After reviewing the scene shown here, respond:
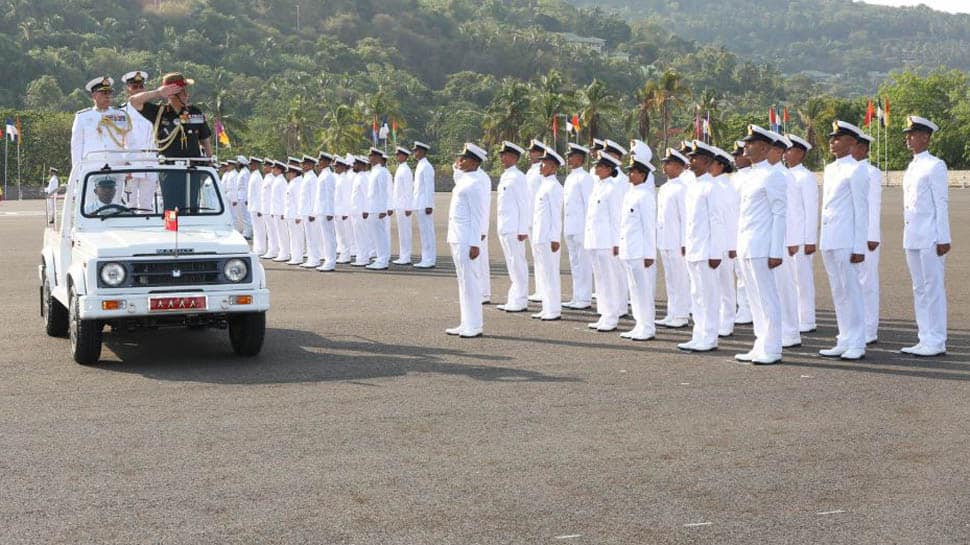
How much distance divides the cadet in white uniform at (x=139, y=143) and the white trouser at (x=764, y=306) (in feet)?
18.0

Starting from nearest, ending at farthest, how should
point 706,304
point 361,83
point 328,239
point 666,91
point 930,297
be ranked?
point 930,297 → point 706,304 → point 328,239 → point 666,91 → point 361,83

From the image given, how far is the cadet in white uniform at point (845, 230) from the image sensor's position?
11.4 meters

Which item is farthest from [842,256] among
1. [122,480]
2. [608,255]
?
[122,480]

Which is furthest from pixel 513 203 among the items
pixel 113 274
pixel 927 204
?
pixel 113 274

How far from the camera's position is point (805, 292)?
1332 cm

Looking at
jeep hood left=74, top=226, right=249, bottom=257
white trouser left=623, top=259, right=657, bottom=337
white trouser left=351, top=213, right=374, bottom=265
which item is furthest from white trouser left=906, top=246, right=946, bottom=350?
white trouser left=351, top=213, right=374, bottom=265

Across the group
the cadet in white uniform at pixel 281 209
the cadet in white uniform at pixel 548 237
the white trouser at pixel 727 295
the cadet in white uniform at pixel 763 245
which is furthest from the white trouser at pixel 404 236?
the cadet in white uniform at pixel 763 245

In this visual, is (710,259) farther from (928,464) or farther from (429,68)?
(429,68)

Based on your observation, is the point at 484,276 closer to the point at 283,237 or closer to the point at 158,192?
the point at 158,192

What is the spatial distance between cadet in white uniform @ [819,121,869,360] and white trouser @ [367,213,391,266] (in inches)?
459

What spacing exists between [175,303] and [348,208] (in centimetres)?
1295

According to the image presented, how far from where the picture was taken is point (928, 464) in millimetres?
7160

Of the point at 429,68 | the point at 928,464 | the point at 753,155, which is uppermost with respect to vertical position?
the point at 429,68

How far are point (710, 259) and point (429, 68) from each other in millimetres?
178525
